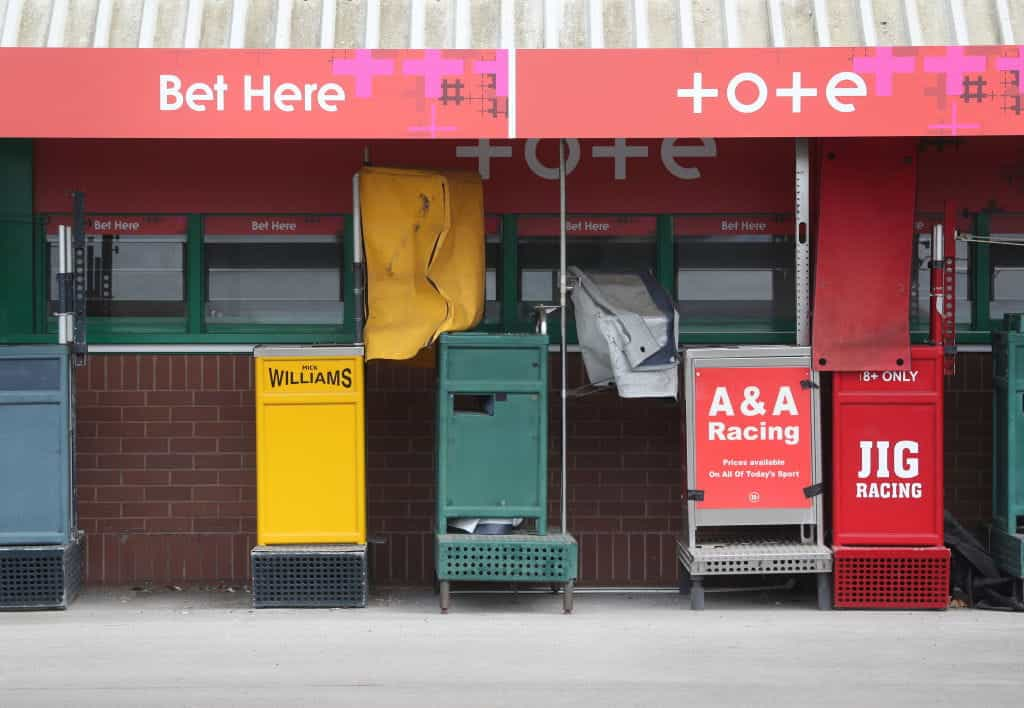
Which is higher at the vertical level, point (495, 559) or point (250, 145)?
point (250, 145)

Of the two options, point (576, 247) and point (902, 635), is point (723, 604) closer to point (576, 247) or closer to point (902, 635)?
point (902, 635)

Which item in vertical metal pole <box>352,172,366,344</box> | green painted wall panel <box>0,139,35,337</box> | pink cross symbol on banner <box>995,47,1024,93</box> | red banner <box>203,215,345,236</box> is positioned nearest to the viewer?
pink cross symbol on banner <box>995,47,1024,93</box>

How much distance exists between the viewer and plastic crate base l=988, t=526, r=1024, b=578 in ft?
30.2

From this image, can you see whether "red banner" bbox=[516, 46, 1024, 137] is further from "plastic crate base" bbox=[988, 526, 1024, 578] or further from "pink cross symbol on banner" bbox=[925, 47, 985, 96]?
"plastic crate base" bbox=[988, 526, 1024, 578]

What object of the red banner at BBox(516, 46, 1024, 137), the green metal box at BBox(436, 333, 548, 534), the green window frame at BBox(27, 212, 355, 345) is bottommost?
the green metal box at BBox(436, 333, 548, 534)

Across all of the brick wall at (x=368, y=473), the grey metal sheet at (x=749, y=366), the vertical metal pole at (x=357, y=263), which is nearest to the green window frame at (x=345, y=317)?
the brick wall at (x=368, y=473)

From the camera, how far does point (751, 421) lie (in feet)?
30.5

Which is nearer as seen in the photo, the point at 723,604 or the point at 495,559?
the point at 495,559

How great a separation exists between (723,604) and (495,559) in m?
1.67

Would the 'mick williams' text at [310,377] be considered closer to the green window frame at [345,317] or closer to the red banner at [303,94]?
the green window frame at [345,317]

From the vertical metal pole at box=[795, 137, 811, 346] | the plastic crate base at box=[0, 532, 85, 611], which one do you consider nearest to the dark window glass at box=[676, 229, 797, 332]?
the vertical metal pole at box=[795, 137, 811, 346]

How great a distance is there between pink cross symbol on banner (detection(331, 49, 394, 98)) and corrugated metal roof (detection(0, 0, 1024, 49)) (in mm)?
455

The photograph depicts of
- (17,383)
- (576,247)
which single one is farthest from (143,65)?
(576,247)

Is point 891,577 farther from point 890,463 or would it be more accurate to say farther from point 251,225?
point 251,225
